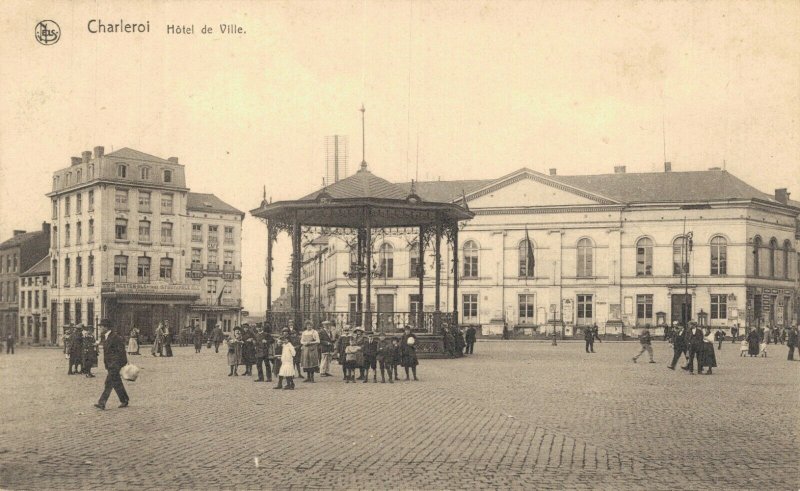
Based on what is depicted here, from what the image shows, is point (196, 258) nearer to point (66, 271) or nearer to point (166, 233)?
point (166, 233)

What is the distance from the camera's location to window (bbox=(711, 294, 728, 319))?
6028 cm

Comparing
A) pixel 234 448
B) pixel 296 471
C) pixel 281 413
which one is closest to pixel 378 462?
pixel 296 471

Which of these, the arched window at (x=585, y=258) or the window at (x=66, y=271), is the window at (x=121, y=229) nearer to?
the window at (x=66, y=271)

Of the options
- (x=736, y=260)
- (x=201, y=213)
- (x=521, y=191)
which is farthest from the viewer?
(x=201, y=213)

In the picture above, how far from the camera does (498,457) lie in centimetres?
1029

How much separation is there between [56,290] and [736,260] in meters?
49.8

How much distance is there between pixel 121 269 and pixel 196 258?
10524 millimetres

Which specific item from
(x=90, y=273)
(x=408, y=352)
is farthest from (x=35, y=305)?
(x=408, y=352)

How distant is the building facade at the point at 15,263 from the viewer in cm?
6838

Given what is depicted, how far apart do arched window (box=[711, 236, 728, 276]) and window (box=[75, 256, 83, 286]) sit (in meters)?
45.7

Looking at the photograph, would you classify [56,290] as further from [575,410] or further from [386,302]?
[575,410]

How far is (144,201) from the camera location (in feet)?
206

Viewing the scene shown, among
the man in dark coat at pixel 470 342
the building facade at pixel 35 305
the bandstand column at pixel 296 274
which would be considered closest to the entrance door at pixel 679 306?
the man in dark coat at pixel 470 342

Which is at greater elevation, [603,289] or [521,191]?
[521,191]
